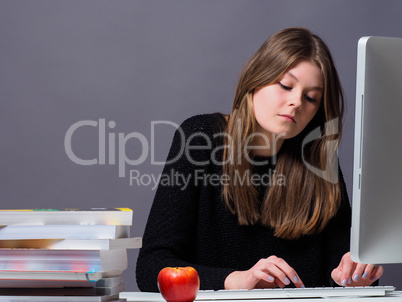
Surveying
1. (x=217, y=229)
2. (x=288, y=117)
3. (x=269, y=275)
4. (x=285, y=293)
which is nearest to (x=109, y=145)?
(x=217, y=229)

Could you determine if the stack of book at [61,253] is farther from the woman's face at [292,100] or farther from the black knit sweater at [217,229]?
the woman's face at [292,100]

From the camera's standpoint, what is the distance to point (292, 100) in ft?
5.31

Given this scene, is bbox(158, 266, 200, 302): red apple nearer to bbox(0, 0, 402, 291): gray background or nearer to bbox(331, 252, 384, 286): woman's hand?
bbox(331, 252, 384, 286): woman's hand

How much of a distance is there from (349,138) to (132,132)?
1.03 m

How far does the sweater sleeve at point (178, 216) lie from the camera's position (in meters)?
1.45

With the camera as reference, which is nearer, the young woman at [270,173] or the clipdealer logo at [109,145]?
the young woman at [270,173]

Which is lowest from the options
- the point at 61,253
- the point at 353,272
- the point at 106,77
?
the point at 353,272

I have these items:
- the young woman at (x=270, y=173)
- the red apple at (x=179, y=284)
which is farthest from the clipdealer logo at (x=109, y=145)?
the red apple at (x=179, y=284)

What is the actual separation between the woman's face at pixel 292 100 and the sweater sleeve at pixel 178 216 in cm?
20

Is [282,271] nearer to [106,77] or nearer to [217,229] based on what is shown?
[217,229]

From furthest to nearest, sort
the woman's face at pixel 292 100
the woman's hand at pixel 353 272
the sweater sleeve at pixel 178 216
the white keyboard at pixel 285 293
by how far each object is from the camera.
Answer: the woman's face at pixel 292 100 → the sweater sleeve at pixel 178 216 → the woman's hand at pixel 353 272 → the white keyboard at pixel 285 293

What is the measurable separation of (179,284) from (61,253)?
200 millimetres

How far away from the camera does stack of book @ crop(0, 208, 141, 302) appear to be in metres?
0.87

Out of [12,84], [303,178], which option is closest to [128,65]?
[12,84]
